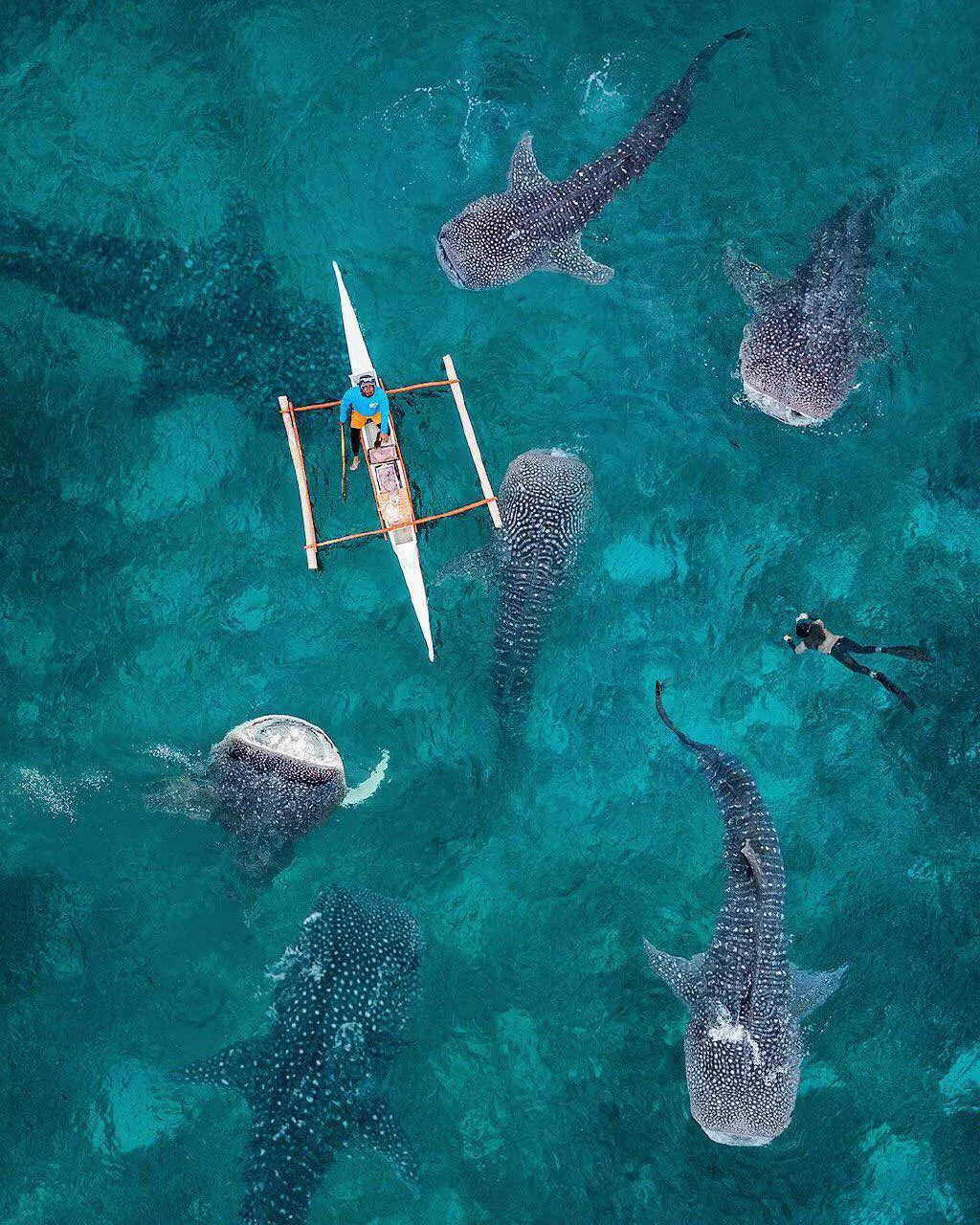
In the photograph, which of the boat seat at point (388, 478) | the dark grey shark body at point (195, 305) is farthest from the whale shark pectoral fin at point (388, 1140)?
the dark grey shark body at point (195, 305)

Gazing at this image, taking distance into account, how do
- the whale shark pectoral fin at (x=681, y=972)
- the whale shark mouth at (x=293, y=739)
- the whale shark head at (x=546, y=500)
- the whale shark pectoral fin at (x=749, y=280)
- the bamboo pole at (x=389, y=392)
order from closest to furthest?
1. the whale shark mouth at (x=293, y=739)
2. the whale shark pectoral fin at (x=681, y=972)
3. the whale shark head at (x=546, y=500)
4. the bamboo pole at (x=389, y=392)
5. the whale shark pectoral fin at (x=749, y=280)

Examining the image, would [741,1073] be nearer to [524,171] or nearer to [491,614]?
[491,614]

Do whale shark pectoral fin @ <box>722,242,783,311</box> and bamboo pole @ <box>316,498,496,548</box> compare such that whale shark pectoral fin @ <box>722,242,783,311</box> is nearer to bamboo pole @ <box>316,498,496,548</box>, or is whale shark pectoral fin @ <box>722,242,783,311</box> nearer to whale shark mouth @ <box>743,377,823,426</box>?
whale shark mouth @ <box>743,377,823,426</box>

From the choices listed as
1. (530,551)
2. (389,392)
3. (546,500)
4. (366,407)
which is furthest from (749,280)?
(366,407)

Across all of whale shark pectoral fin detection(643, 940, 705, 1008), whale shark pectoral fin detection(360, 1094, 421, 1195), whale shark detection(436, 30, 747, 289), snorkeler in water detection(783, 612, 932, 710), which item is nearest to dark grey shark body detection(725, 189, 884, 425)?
whale shark detection(436, 30, 747, 289)

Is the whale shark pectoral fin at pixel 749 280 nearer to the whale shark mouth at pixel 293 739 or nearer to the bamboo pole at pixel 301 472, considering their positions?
the bamboo pole at pixel 301 472

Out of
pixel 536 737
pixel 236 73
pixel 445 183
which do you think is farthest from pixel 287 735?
pixel 236 73
